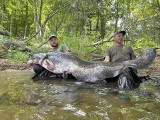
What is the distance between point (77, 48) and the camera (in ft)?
33.7

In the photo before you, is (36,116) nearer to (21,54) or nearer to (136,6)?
(21,54)

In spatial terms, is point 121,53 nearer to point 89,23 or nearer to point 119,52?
point 119,52

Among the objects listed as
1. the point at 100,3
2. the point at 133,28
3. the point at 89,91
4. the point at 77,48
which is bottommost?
the point at 89,91

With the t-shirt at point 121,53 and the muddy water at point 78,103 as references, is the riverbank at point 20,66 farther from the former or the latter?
the muddy water at point 78,103

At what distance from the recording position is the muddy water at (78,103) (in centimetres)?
328

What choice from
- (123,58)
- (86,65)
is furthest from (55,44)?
(123,58)

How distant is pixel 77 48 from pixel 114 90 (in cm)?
535

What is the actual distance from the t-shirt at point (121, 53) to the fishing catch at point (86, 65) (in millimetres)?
454

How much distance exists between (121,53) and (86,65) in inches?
40.1

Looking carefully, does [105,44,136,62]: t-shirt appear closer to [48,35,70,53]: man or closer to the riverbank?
[48,35,70,53]: man

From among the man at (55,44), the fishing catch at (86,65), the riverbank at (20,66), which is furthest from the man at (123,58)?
the riverbank at (20,66)

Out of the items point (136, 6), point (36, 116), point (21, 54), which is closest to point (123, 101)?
point (36, 116)

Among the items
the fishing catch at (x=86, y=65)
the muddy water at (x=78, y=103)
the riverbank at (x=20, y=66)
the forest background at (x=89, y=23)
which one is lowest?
the muddy water at (x=78, y=103)

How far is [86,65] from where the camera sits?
20.3 feet
